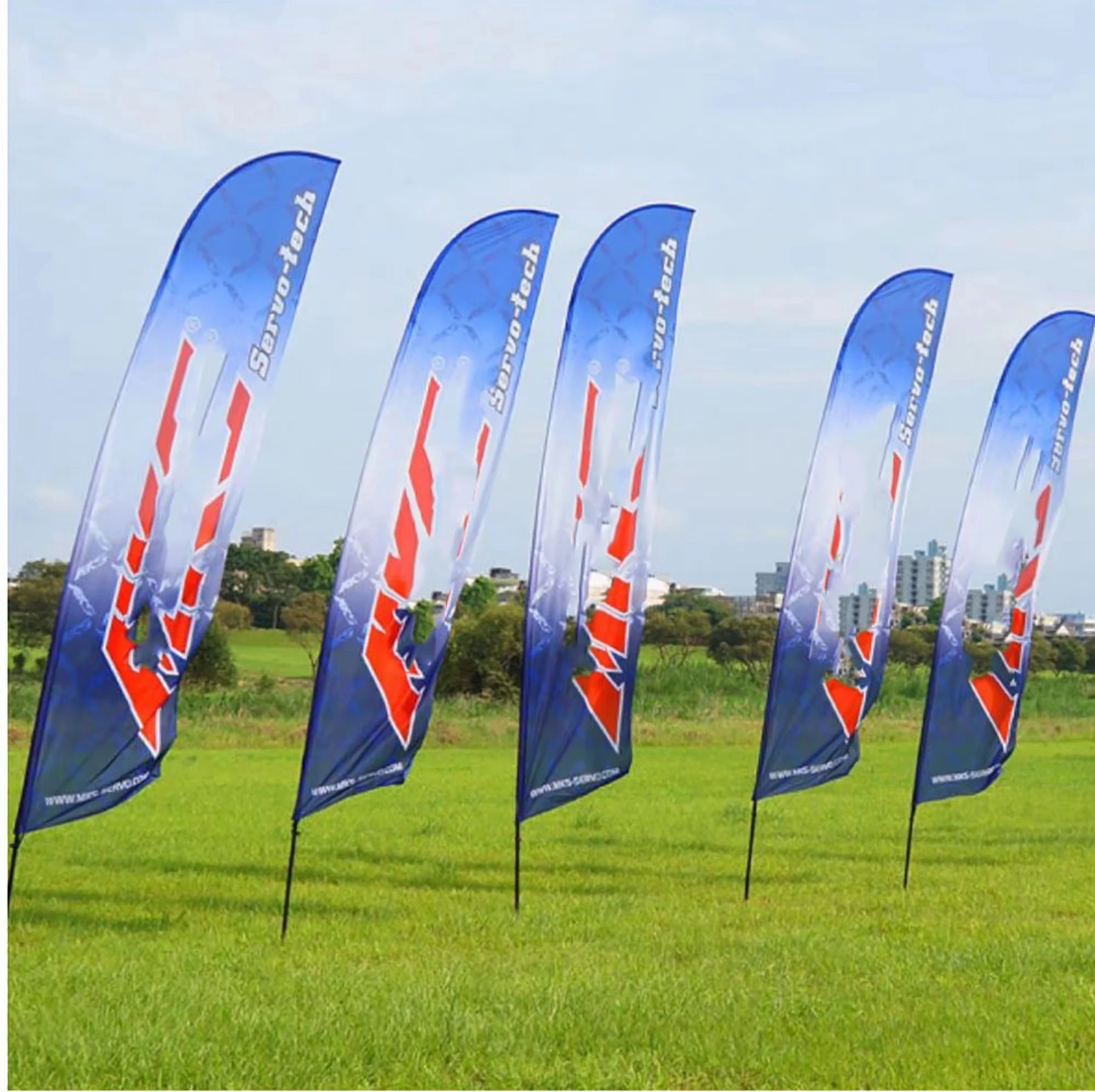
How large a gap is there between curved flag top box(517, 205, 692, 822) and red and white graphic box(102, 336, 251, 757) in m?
2.52

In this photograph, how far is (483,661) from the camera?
152 ft

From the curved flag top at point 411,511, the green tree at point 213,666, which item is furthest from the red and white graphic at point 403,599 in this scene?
the green tree at point 213,666

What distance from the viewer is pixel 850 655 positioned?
14.4 metres

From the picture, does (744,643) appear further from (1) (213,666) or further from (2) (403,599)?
(2) (403,599)

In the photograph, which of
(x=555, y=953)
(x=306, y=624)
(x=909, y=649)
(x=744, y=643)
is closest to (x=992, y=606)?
(x=555, y=953)

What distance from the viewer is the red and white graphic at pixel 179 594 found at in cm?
1057

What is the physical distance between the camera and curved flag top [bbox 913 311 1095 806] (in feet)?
48.0

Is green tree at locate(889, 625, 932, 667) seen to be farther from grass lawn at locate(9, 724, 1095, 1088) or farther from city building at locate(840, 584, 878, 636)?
city building at locate(840, 584, 878, 636)

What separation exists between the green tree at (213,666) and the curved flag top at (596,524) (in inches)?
1461

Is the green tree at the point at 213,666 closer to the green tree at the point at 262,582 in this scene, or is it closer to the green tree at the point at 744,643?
the green tree at the point at 262,582

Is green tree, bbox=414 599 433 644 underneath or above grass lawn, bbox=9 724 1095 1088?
above

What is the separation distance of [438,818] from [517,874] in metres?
8.71

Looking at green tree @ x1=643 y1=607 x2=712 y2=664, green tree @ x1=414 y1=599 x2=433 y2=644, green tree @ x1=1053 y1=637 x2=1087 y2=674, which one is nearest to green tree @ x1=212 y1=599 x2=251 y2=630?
green tree @ x1=643 y1=607 x2=712 y2=664

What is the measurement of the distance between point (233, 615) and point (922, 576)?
3552cm
